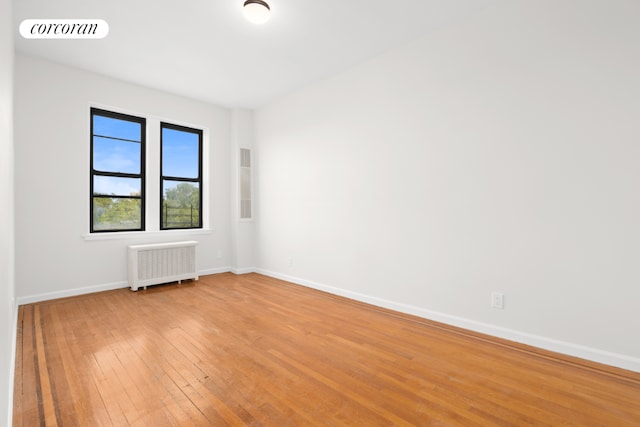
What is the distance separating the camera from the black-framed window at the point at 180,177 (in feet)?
15.9

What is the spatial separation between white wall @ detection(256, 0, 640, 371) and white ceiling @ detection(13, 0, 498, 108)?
314 millimetres

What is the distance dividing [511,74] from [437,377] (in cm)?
256

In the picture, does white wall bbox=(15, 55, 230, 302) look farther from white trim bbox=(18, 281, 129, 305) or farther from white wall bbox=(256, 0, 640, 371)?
white wall bbox=(256, 0, 640, 371)

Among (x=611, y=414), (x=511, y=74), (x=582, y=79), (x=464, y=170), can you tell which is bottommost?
(x=611, y=414)

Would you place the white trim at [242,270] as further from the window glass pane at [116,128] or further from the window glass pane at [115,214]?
the window glass pane at [116,128]

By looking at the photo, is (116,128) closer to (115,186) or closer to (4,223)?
(115,186)

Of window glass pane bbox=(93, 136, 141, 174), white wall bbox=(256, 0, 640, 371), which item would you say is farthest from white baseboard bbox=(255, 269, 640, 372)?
window glass pane bbox=(93, 136, 141, 174)

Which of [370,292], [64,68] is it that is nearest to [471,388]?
[370,292]

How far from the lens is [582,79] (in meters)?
2.29

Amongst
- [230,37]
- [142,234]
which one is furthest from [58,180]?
[230,37]

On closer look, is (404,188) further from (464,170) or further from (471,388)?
(471,388)

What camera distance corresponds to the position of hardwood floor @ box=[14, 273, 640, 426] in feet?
5.52

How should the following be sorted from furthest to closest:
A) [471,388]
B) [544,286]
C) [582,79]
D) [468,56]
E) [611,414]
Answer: [468,56] → [544,286] → [582,79] → [471,388] → [611,414]

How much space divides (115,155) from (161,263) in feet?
5.62
